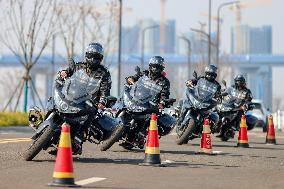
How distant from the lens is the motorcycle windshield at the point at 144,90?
61.9 ft

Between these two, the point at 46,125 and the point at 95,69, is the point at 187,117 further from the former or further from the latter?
the point at 46,125

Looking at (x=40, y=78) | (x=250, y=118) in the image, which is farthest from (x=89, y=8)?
(x=40, y=78)

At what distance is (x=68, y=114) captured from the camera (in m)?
14.5

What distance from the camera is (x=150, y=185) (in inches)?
442

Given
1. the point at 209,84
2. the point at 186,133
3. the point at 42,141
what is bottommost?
the point at 42,141

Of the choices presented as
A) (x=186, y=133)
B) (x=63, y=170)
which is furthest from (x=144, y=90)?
(x=63, y=170)

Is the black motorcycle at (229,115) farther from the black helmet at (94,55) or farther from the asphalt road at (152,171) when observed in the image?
the black helmet at (94,55)

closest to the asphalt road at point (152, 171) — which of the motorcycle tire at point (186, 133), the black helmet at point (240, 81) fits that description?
the motorcycle tire at point (186, 133)

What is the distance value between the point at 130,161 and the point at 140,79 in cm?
409

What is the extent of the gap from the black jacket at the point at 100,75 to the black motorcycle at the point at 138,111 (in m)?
2.98

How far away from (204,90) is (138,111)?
519 cm

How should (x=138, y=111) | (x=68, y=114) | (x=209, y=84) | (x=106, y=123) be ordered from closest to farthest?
(x=68, y=114)
(x=106, y=123)
(x=138, y=111)
(x=209, y=84)

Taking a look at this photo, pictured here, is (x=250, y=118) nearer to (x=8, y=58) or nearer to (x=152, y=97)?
(x=152, y=97)

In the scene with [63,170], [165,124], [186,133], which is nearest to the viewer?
[63,170]
